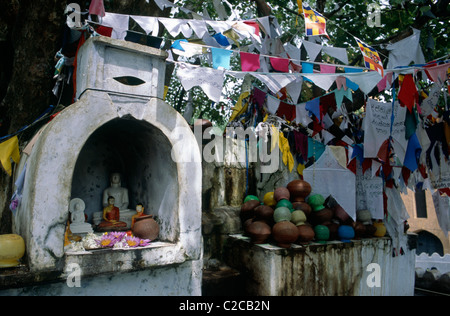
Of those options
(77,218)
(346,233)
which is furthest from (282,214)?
(77,218)

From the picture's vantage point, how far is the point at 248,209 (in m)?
5.41

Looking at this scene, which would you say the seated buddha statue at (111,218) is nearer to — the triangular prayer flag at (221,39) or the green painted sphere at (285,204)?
the green painted sphere at (285,204)

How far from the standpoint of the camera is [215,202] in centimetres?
570

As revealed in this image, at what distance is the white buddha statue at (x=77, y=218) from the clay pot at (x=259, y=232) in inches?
92.0

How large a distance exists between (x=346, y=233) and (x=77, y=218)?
166 inches

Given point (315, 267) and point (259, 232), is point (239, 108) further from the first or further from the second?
point (315, 267)

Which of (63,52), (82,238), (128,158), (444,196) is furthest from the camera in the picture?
(444,196)

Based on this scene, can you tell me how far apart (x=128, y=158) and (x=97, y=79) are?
168 cm

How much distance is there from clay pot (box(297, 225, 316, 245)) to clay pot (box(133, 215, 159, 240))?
2.19 m

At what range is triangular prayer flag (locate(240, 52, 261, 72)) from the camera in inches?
192

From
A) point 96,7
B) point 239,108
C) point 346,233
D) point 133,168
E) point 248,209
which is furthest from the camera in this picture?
point 239,108

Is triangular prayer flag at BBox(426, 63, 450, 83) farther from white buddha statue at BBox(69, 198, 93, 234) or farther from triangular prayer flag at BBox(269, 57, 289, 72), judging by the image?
white buddha statue at BBox(69, 198, 93, 234)
